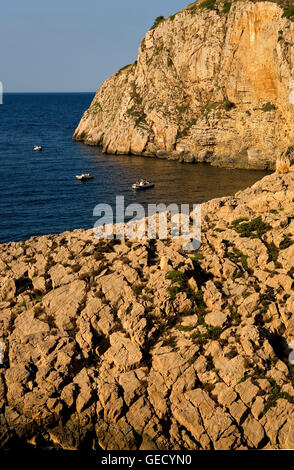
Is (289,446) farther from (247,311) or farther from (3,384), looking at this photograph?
(3,384)

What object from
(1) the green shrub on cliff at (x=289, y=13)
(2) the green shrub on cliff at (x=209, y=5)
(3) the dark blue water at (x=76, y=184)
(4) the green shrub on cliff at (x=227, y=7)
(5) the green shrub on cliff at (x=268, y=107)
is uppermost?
(2) the green shrub on cliff at (x=209, y=5)

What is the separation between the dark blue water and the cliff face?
4441 millimetres

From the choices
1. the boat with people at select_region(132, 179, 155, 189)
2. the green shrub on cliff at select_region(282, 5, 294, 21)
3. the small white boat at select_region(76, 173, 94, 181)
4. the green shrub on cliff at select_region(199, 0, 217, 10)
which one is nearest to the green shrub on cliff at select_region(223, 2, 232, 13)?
the green shrub on cliff at select_region(199, 0, 217, 10)

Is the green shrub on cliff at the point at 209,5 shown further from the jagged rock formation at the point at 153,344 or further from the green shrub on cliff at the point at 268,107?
the jagged rock formation at the point at 153,344

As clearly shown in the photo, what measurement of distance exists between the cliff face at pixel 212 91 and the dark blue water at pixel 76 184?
14.6 feet

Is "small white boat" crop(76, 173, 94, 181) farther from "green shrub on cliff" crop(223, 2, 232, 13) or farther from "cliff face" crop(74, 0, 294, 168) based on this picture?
"green shrub on cliff" crop(223, 2, 232, 13)

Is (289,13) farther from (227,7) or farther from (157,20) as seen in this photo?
(157,20)

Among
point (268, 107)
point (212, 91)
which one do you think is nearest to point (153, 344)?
point (268, 107)

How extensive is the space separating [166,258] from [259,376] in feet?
28.6

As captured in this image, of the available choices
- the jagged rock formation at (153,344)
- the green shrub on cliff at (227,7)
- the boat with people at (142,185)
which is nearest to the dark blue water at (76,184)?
the boat with people at (142,185)

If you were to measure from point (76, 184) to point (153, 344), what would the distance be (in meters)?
55.1

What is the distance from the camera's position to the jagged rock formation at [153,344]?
65.8 ft

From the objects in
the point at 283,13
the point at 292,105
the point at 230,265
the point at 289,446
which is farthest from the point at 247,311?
the point at 283,13

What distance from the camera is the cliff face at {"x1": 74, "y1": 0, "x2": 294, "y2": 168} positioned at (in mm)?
73562
